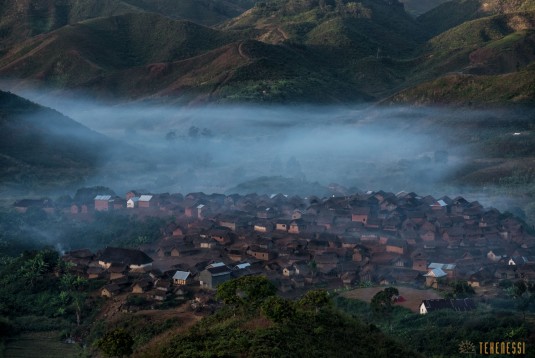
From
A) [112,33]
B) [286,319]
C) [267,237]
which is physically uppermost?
[112,33]

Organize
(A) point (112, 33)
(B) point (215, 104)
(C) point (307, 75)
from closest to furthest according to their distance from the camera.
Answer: (B) point (215, 104) → (C) point (307, 75) → (A) point (112, 33)

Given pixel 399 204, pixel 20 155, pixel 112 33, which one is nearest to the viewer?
pixel 399 204

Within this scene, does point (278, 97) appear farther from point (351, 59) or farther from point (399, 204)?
point (399, 204)

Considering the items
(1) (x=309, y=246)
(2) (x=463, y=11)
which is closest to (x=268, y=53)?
(2) (x=463, y=11)

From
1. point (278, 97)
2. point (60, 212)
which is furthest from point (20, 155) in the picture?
point (278, 97)

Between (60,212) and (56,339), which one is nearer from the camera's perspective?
(56,339)

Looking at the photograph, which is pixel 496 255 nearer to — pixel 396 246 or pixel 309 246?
pixel 396 246

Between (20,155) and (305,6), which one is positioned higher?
(305,6)
